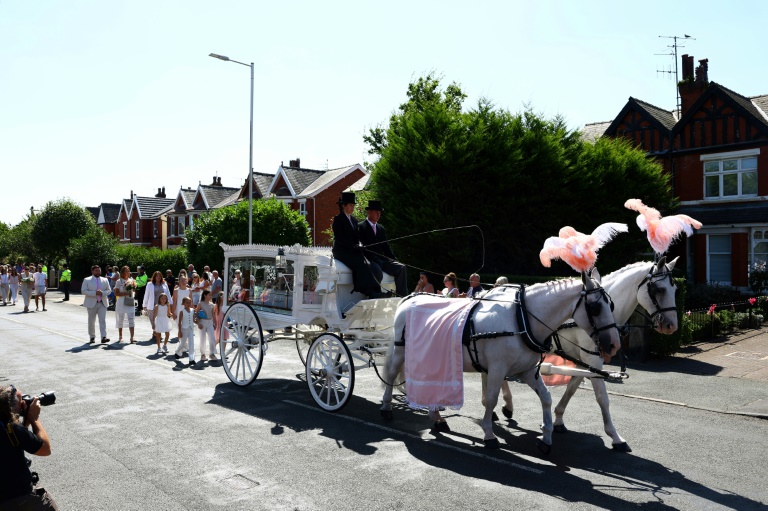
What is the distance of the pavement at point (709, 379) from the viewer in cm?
1014

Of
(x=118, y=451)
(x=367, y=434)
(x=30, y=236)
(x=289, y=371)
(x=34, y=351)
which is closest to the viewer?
(x=118, y=451)

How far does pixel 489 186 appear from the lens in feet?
66.3

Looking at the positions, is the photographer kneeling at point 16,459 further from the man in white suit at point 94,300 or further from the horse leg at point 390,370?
the man in white suit at point 94,300

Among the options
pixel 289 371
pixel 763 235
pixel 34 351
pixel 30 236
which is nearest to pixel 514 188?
pixel 289 371

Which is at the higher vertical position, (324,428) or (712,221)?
(712,221)

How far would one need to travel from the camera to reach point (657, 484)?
6.23m

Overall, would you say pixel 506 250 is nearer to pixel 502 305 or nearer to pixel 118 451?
pixel 502 305

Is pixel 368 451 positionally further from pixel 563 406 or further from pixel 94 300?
pixel 94 300

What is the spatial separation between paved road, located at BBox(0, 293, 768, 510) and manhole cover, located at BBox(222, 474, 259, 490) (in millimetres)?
11

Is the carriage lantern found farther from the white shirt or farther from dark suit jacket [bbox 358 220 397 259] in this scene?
the white shirt

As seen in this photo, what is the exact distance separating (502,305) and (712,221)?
23.3 m

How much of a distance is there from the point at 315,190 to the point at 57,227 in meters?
22.1

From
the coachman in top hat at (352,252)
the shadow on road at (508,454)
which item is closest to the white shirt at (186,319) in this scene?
the shadow on road at (508,454)

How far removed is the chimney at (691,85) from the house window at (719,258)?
652 centimetres
